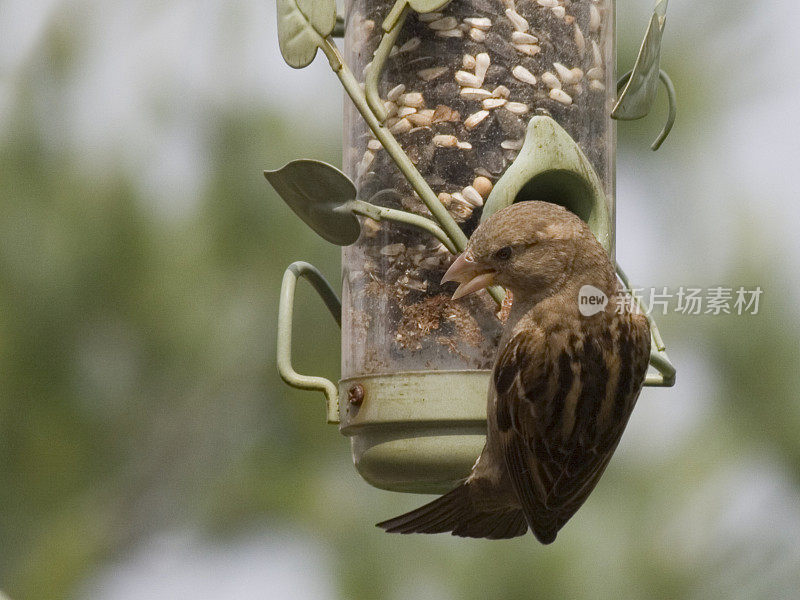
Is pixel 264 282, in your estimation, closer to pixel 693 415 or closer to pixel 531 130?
pixel 693 415

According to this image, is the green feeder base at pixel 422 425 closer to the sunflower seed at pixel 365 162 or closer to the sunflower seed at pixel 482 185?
the sunflower seed at pixel 482 185

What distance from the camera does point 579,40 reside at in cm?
377

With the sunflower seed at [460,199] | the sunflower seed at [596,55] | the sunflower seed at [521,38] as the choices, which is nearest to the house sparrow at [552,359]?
the sunflower seed at [460,199]

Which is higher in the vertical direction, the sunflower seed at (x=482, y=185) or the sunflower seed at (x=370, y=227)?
the sunflower seed at (x=482, y=185)

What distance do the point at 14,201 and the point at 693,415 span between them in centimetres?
380

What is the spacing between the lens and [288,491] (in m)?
7.19

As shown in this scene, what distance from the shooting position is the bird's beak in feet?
10.6

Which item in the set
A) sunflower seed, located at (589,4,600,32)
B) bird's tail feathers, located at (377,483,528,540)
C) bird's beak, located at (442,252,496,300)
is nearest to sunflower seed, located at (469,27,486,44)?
sunflower seed, located at (589,4,600,32)

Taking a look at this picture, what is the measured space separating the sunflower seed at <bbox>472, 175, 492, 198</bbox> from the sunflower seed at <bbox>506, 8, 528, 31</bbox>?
16.9 inches

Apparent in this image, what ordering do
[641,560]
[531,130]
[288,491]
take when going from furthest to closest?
[288,491], [641,560], [531,130]

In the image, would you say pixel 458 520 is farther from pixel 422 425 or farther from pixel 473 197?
pixel 473 197

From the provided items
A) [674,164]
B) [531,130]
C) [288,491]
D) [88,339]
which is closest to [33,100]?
[88,339]

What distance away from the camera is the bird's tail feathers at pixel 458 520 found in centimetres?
346

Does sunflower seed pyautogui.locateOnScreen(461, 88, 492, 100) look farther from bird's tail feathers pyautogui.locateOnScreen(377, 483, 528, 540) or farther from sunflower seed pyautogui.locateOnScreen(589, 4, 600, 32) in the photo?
bird's tail feathers pyautogui.locateOnScreen(377, 483, 528, 540)
